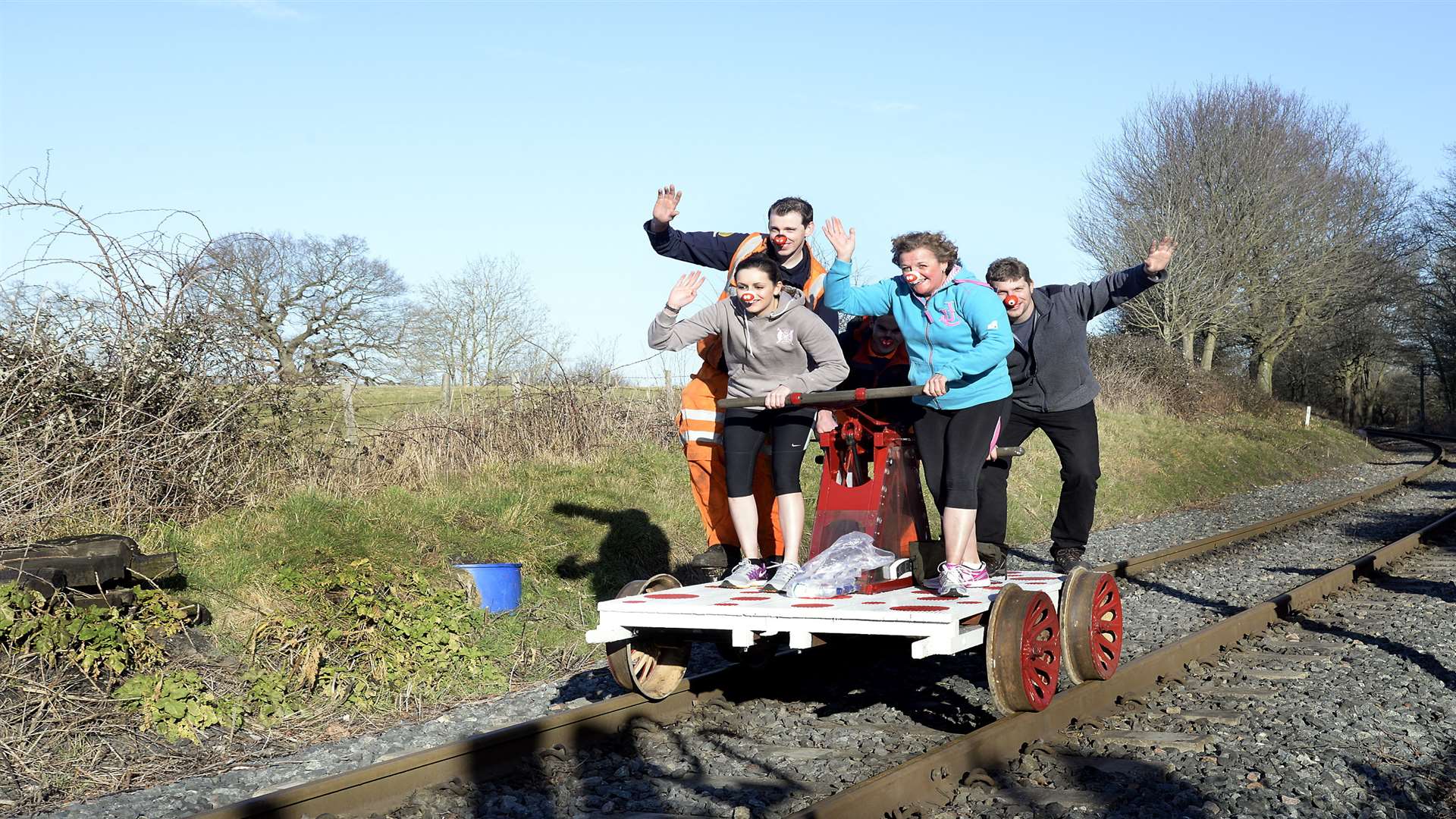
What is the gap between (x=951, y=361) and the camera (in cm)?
568

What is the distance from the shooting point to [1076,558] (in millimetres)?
6852

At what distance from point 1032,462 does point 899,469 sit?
38.6ft

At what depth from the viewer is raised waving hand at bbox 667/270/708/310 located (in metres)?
5.79

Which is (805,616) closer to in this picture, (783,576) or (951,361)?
(783,576)

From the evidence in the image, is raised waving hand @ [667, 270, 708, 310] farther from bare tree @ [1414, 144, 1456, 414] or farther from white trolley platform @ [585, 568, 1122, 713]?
bare tree @ [1414, 144, 1456, 414]

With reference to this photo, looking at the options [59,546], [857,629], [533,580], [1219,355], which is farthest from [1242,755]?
[1219,355]

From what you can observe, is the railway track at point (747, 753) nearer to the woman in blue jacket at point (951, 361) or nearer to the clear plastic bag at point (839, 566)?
the clear plastic bag at point (839, 566)

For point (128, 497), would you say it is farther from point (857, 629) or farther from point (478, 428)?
point (857, 629)

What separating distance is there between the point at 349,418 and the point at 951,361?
6.02 meters

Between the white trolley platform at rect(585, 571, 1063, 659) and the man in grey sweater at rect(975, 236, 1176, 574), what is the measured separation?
4.46 feet

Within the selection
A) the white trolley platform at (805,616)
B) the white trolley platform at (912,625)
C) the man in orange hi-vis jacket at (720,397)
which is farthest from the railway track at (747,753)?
the man in orange hi-vis jacket at (720,397)

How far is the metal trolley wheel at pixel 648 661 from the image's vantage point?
5289mm

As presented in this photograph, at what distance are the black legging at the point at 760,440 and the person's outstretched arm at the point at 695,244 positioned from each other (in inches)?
43.5

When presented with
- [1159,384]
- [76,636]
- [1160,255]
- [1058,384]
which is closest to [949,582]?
[1058,384]
